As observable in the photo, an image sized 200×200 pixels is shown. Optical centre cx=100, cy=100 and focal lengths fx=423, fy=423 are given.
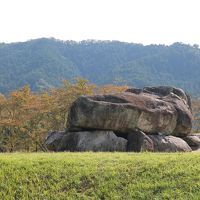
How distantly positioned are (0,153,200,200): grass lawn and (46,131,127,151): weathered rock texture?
5.99 m

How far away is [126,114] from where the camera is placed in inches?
826

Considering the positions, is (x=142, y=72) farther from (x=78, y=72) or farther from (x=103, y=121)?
(x=103, y=121)

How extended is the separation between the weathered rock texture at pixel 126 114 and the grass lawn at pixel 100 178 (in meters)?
6.90

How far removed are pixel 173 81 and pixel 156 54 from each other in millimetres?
27262

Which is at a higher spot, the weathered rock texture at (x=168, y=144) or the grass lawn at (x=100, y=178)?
the grass lawn at (x=100, y=178)

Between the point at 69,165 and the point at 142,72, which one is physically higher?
the point at 69,165

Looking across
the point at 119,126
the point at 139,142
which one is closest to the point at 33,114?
the point at 119,126

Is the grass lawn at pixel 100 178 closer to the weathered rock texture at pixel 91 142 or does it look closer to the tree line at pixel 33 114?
the weathered rock texture at pixel 91 142

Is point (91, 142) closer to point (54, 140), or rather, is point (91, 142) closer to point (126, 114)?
point (126, 114)

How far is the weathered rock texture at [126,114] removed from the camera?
2088 centimetres

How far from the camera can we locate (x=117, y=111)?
20.9 meters

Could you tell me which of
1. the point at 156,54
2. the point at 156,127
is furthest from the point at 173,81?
the point at 156,127

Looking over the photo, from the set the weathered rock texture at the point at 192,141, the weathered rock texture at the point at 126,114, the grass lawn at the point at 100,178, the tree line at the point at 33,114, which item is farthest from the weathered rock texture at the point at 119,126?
the tree line at the point at 33,114

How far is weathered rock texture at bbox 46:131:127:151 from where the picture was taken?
65.8ft
